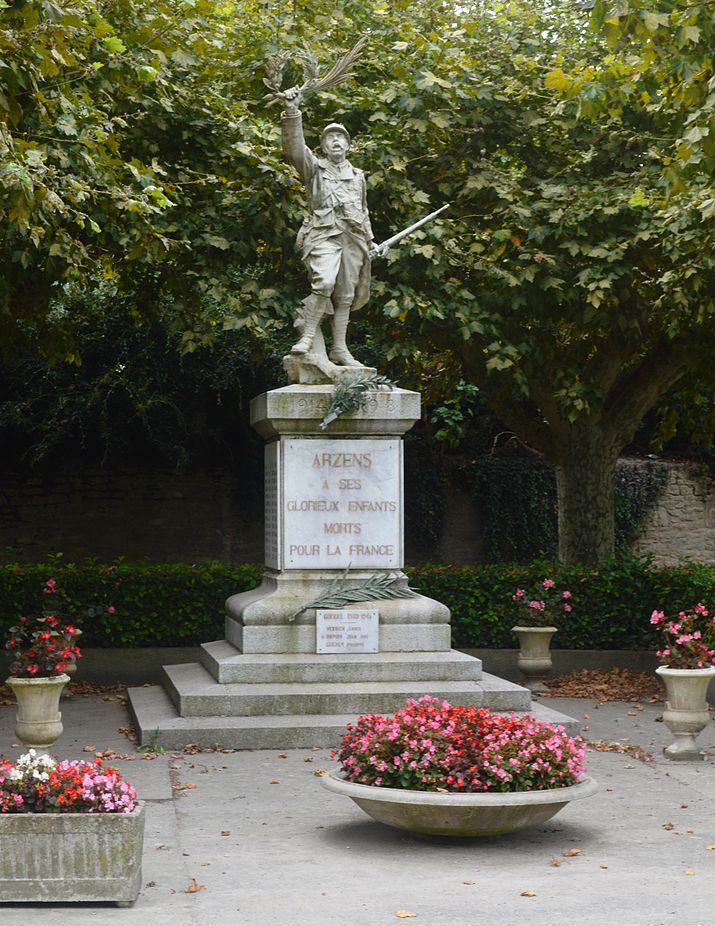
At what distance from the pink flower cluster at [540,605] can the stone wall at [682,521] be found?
7.31m

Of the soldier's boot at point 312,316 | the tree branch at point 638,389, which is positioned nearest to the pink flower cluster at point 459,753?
the soldier's boot at point 312,316

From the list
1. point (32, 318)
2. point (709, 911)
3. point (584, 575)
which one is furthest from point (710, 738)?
point (32, 318)

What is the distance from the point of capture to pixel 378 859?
22.3ft

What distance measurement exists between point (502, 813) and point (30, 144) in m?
6.44

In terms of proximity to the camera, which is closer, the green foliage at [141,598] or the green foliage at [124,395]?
the green foliage at [141,598]

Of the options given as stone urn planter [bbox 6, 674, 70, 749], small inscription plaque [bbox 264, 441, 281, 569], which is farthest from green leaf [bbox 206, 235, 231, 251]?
stone urn planter [bbox 6, 674, 70, 749]

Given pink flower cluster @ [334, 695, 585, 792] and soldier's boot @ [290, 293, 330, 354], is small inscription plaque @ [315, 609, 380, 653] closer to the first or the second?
soldier's boot @ [290, 293, 330, 354]

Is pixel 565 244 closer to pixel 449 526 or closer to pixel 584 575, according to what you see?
pixel 584 575

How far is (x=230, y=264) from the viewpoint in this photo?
1460 centimetres

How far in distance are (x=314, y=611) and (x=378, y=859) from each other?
4.58m

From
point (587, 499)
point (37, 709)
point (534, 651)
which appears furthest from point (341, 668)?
point (587, 499)

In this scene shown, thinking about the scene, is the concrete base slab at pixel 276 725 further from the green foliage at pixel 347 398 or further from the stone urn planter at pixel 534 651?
the stone urn planter at pixel 534 651

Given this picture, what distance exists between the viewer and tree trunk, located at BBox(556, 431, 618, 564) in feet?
53.5

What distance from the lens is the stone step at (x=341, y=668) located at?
35.8ft
